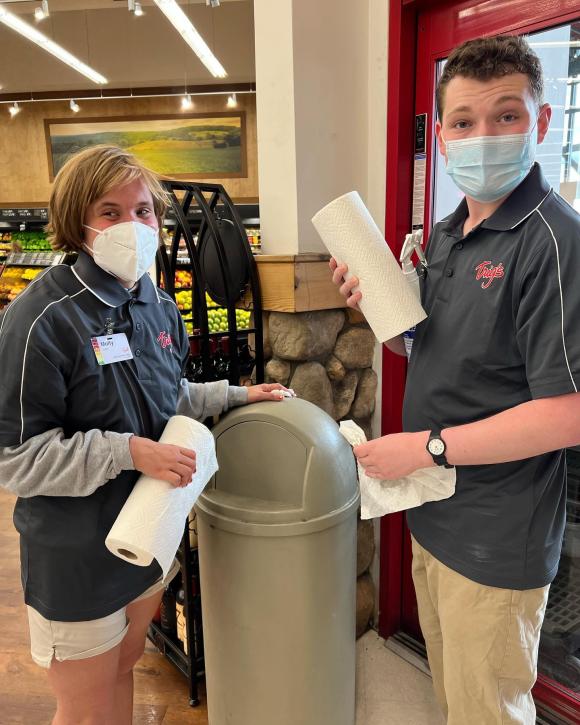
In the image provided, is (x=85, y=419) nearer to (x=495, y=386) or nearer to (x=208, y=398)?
(x=208, y=398)

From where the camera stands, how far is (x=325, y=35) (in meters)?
2.01

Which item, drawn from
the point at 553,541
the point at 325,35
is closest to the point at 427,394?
the point at 553,541

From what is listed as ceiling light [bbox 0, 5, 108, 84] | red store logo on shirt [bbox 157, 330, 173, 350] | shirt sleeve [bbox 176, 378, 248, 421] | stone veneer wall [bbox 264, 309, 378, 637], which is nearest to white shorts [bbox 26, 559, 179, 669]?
shirt sleeve [bbox 176, 378, 248, 421]

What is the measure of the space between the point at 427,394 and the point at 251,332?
1.06 meters

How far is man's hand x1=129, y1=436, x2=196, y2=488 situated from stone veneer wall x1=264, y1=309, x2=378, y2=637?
3.01ft

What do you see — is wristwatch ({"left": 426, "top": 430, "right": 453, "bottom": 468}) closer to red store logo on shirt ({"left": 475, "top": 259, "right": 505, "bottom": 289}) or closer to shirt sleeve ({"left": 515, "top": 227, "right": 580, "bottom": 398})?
shirt sleeve ({"left": 515, "top": 227, "right": 580, "bottom": 398})

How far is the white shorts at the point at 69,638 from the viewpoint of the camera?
4.27ft

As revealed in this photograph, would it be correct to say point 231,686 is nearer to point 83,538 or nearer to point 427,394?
point 83,538

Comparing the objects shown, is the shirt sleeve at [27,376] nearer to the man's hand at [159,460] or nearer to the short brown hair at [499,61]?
the man's hand at [159,460]

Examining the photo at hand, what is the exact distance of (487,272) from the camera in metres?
1.12

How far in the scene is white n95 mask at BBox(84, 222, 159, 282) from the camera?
132 cm

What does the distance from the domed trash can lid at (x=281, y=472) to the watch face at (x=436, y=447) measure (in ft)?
1.48

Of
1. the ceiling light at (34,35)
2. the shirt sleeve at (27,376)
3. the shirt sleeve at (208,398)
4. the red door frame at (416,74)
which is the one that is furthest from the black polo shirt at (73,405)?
the ceiling light at (34,35)

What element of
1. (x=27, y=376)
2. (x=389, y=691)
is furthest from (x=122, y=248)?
(x=389, y=691)
